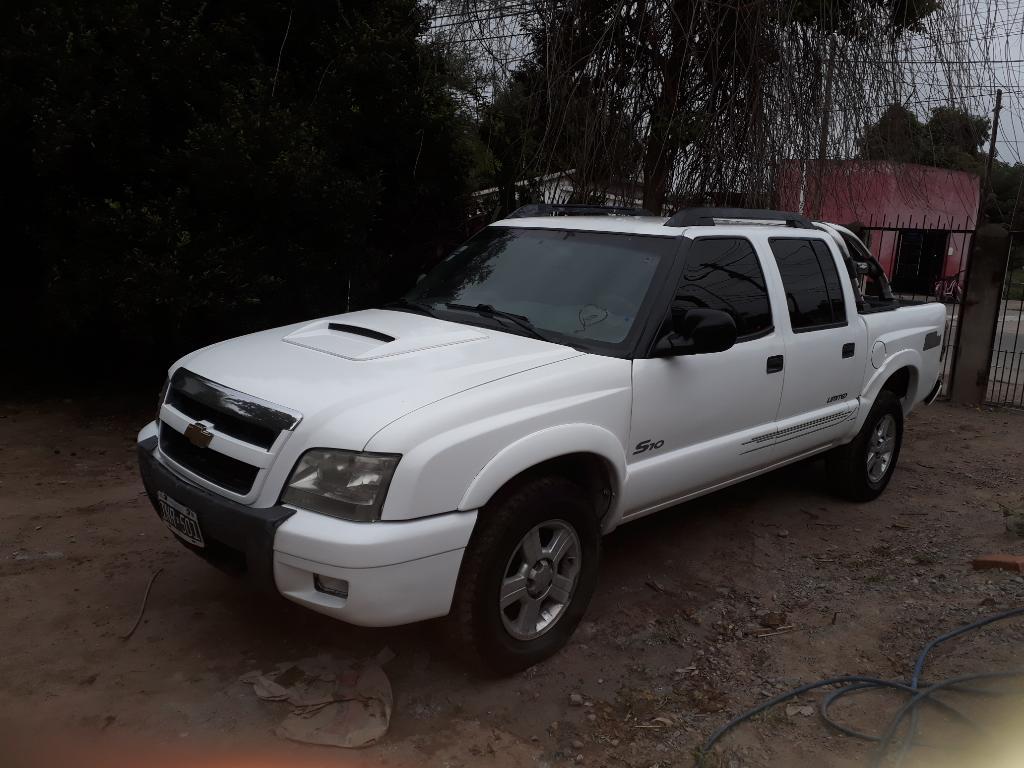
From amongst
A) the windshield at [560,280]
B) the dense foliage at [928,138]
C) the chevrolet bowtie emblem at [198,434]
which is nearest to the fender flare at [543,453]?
the windshield at [560,280]

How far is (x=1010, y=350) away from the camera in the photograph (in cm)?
1484

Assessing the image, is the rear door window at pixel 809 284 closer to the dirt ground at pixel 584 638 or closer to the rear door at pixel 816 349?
the rear door at pixel 816 349

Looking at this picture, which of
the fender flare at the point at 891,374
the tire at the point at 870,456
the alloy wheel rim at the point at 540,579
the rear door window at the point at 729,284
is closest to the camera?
the alloy wheel rim at the point at 540,579

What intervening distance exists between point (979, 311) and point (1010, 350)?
6848 mm

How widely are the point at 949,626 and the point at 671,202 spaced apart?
17.1 feet

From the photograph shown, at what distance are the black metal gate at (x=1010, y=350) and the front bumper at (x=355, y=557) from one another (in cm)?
748

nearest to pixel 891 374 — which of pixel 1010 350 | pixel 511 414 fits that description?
pixel 511 414

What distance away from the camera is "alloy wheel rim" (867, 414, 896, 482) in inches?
223

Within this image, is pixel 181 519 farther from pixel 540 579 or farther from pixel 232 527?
pixel 540 579

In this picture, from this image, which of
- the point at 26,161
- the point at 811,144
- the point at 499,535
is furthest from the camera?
the point at 811,144

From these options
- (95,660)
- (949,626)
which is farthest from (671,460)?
(95,660)

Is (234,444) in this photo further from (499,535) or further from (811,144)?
(811,144)

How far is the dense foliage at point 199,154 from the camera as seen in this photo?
620 cm

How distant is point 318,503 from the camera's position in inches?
114
